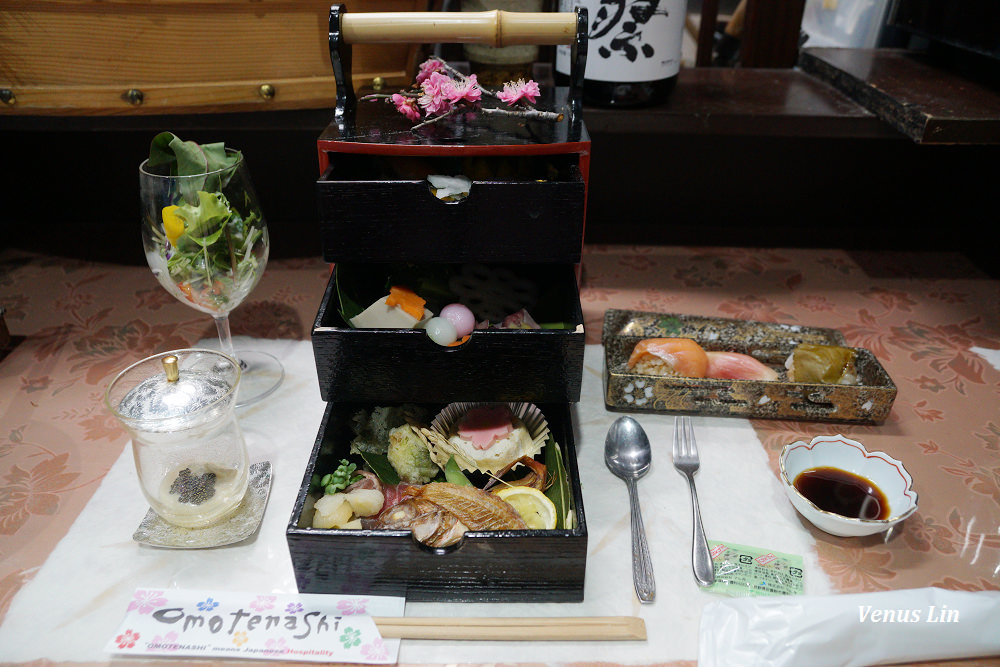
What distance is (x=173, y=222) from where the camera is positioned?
2.49ft

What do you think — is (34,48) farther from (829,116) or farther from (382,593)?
(829,116)

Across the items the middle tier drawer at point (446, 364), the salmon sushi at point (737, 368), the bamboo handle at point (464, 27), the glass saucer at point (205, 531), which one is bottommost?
the glass saucer at point (205, 531)

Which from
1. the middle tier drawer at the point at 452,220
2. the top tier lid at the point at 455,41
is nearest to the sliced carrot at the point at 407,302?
the middle tier drawer at the point at 452,220

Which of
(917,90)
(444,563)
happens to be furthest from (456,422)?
(917,90)

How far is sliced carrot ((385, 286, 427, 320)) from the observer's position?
756 millimetres

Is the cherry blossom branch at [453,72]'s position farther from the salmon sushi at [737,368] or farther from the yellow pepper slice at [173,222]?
the salmon sushi at [737,368]

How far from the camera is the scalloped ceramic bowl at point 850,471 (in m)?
0.68

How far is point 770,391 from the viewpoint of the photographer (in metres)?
0.85

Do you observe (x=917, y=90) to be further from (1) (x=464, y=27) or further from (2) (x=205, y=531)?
(2) (x=205, y=531)

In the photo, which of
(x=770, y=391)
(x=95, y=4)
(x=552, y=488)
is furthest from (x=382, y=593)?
(x=95, y=4)

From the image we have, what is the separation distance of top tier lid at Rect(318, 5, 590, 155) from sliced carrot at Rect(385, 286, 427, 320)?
16 cm

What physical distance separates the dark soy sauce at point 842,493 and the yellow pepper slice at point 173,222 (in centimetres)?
74

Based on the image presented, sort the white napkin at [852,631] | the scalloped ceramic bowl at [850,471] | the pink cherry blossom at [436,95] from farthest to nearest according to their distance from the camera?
the pink cherry blossom at [436,95]
the scalloped ceramic bowl at [850,471]
the white napkin at [852,631]

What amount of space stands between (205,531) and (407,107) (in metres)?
0.52
